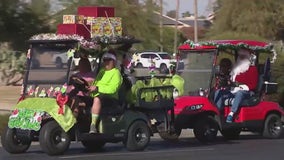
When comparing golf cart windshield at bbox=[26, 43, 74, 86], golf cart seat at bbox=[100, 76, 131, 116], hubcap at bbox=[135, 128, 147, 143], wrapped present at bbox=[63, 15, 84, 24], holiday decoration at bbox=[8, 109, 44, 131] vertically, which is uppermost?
wrapped present at bbox=[63, 15, 84, 24]

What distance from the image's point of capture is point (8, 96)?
32.8m

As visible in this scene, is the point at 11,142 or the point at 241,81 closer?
the point at 11,142

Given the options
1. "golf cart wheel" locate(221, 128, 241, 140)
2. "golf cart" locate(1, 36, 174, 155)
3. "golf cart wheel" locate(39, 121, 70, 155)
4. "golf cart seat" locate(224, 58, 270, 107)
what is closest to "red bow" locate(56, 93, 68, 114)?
"golf cart" locate(1, 36, 174, 155)

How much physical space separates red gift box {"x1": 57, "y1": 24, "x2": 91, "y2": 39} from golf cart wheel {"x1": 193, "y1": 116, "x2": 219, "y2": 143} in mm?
3433

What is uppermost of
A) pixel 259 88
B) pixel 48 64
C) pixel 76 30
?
pixel 76 30

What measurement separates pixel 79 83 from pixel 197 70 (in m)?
4.10

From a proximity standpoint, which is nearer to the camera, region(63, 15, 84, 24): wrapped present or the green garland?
region(63, 15, 84, 24): wrapped present

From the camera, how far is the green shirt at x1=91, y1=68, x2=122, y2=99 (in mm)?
14867

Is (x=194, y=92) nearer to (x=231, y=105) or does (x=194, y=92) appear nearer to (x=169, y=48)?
(x=231, y=105)

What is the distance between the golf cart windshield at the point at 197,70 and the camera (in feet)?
58.0

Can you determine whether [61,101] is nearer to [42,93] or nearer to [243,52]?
[42,93]

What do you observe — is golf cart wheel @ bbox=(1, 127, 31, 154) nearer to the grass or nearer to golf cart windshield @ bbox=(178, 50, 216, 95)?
the grass

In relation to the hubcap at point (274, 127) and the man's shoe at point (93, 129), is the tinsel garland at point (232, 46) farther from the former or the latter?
the man's shoe at point (93, 129)

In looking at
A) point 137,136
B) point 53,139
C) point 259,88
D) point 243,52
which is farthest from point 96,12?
point 259,88
